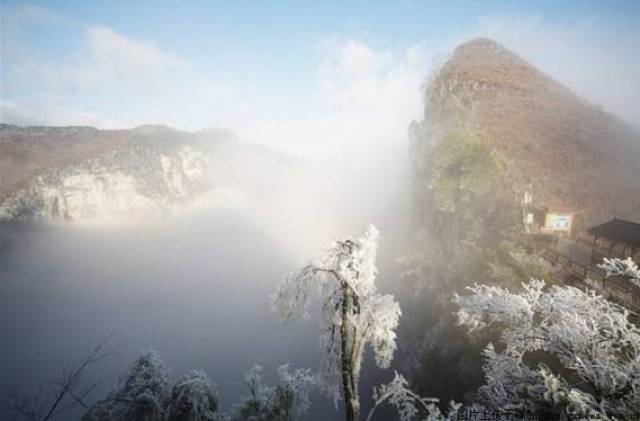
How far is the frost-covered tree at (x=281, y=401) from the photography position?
957 centimetres

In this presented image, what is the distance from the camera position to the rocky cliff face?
52.5 meters

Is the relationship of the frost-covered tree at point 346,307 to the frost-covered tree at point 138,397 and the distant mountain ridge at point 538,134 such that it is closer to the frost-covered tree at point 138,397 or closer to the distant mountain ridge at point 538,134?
the frost-covered tree at point 138,397

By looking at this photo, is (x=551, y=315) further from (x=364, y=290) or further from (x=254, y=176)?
(x=254, y=176)

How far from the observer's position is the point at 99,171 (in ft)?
202

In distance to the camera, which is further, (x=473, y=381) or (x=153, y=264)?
(x=153, y=264)

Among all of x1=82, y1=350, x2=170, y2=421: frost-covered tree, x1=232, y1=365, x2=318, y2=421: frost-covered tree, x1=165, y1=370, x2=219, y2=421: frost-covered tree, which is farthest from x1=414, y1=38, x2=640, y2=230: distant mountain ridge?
x1=82, y1=350, x2=170, y2=421: frost-covered tree

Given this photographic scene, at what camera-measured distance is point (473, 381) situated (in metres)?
15.4

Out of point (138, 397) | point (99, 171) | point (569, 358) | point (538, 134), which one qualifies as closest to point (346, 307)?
point (569, 358)

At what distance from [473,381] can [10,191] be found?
72.9m

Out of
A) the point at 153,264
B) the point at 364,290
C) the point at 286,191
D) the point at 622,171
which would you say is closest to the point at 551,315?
the point at 364,290

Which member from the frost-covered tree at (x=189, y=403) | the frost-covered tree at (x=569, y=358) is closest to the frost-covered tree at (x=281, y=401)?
the frost-covered tree at (x=189, y=403)

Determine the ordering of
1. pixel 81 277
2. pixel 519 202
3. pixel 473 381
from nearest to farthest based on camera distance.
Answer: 1. pixel 473 381
2. pixel 519 202
3. pixel 81 277

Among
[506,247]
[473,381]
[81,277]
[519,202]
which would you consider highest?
[519,202]

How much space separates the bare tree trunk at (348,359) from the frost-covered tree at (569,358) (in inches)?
128
